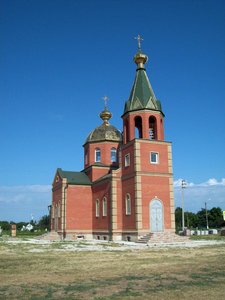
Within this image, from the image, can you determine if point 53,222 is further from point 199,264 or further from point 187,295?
point 187,295

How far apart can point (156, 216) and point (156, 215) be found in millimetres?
73

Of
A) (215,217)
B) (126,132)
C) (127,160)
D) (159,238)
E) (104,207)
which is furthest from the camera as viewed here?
(215,217)

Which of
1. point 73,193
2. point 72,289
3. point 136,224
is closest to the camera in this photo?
point 72,289

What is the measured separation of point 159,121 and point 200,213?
6636 centimetres

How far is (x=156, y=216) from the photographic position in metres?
25.0

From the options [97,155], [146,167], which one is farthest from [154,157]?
[97,155]

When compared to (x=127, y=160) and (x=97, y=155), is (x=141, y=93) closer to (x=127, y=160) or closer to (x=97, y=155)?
(x=127, y=160)

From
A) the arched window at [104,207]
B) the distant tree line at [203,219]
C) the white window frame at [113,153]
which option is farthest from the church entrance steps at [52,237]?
the distant tree line at [203,219]

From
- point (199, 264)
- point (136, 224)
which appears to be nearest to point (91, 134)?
point (136, 224)

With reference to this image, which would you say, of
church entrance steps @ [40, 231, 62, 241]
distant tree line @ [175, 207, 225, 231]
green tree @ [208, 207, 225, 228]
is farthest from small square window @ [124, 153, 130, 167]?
green tree @ [208, 207, 225, 228]

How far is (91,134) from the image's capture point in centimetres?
3481

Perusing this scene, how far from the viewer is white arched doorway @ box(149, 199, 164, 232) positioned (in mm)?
24734

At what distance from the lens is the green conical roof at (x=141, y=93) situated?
26766 millimetres

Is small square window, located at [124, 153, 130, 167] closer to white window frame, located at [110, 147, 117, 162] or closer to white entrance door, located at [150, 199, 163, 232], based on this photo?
white entrance door, located at [150, 199, 163, 232]
